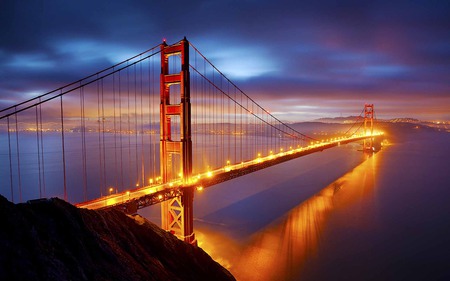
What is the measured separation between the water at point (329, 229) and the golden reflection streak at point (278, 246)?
0.20 feet

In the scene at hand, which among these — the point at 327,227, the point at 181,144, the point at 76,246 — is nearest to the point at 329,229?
the point at 327,227

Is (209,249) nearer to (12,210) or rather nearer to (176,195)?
(176,195)

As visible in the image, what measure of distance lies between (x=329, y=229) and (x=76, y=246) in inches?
797

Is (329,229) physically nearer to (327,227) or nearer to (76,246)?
(327,227)

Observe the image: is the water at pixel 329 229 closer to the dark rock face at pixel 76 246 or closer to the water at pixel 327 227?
the water at pixel 327 227

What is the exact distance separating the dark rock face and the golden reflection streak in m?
6.74

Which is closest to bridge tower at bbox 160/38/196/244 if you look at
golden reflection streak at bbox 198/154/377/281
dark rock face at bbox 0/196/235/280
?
golden reflection streak at bbox 198/154/377/281

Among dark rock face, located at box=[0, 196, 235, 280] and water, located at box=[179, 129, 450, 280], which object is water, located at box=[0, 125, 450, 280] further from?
dark rock face, located at box=[0, 196, 235, 280]

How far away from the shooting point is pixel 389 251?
18219 millimetres

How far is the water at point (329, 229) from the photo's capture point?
52.9ft

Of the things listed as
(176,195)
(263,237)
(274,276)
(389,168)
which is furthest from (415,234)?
(389,168)

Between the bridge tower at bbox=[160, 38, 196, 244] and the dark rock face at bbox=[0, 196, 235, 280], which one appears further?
the bridge tower at bbox=[160, 38, 196, 244]

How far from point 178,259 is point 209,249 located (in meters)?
8.20

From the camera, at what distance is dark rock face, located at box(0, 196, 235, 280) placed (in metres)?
4.86
